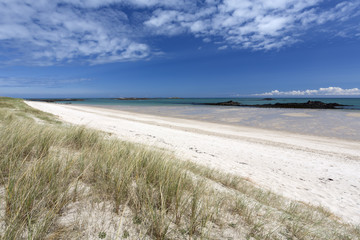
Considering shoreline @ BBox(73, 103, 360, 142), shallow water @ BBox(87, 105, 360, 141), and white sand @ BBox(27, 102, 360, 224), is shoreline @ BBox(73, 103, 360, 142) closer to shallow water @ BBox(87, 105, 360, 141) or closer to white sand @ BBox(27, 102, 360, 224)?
shallow water @ BBox(87, 105, 360, 141)

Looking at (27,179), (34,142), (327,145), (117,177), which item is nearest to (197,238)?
(117,177)

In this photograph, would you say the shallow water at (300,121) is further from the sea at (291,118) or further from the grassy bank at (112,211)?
the grassy bank at (112,211)

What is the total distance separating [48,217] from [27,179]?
70 centimetres

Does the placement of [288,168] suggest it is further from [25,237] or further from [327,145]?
[25,237]

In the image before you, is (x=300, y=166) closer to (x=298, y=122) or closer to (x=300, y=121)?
(x=298, y=122)

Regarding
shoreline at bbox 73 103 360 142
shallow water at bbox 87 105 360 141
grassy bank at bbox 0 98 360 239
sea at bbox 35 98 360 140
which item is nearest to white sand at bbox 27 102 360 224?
grassy bank at bbox 0 98 360 239

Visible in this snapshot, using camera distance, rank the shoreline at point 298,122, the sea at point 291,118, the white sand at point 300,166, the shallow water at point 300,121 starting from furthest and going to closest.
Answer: the sea at point 291,118
the shallow water at point 300,121
the shoreline at point 298,122
the white sand at point 300,166

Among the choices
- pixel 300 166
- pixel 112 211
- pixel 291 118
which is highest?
pixel 112 211

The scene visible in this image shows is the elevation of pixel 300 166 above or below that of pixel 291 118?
below

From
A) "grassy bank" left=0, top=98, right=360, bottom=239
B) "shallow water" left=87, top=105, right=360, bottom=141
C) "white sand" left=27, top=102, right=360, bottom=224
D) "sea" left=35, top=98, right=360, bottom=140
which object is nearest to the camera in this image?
"grassy bank" left=0, top=98, right=360, bottom=239

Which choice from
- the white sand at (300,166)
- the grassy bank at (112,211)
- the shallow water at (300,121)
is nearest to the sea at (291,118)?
the shallow water at (300,121)

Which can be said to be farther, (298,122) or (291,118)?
(291,118)

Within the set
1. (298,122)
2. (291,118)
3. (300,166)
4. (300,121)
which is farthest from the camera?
(291,118)

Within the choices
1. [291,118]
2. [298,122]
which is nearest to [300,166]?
[298,122]
